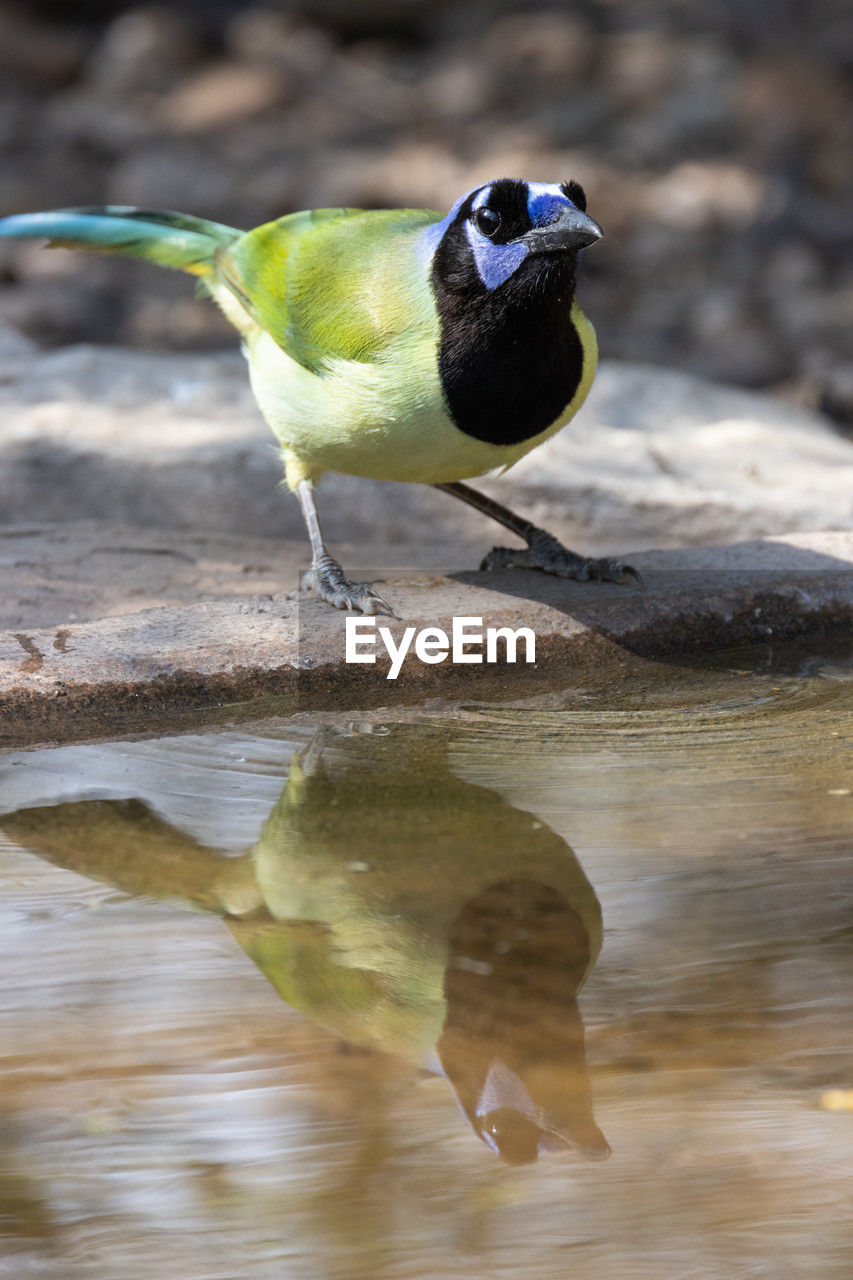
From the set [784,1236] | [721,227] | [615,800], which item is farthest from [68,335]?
[784,1236]

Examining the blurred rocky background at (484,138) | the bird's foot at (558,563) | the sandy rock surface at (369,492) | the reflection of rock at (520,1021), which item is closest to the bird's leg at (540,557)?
the bird's foot at (558,563)

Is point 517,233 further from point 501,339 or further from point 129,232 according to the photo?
point 129,232

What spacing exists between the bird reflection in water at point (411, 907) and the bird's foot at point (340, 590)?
0.47 meters

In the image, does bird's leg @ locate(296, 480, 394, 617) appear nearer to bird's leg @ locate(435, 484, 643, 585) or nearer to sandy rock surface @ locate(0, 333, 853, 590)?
bird's leg @ locate(435, 484, 643, 585)

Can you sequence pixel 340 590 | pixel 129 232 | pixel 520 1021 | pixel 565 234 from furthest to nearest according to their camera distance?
pixel 129 232 → pixel 340 590 → pixel 565 234 → pixel 520 1021

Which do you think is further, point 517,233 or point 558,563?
point 558,563

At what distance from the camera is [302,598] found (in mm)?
3135

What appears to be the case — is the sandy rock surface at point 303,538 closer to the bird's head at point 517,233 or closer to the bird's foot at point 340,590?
the bird's foot at point 340,590

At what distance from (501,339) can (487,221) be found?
237 mm

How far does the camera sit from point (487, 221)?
286 cm

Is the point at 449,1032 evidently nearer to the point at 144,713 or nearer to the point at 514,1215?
the point at 514,1215

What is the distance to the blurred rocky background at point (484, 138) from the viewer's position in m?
7.36

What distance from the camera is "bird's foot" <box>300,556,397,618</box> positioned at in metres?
3.02

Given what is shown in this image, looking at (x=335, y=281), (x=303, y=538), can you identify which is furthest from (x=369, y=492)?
(x=335, y=281)
